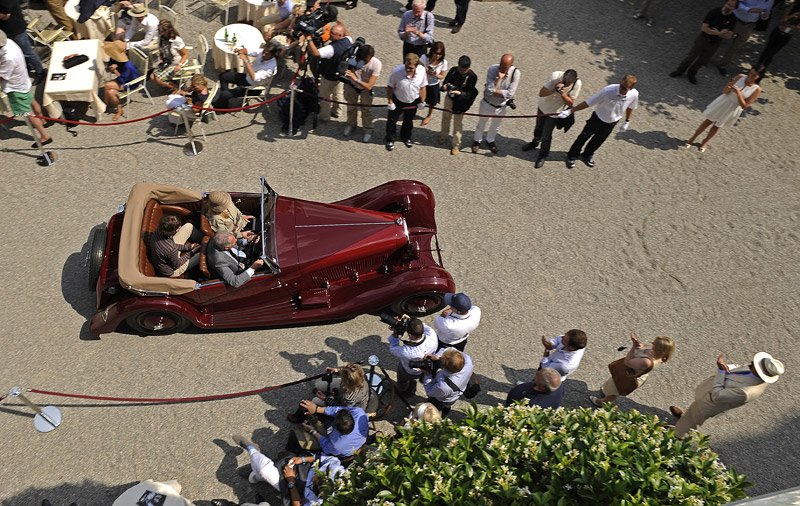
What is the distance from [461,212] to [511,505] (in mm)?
5641

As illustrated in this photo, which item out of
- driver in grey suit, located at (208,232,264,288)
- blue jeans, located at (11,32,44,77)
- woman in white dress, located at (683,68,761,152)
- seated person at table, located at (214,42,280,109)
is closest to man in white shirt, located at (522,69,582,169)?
woman in white dress, located at (683,68,761,152)

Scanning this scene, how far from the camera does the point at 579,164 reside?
9945mm

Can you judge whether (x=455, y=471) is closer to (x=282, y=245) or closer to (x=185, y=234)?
(x=282, y=245)

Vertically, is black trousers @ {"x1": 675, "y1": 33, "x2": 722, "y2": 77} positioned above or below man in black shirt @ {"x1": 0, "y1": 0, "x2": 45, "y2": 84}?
above

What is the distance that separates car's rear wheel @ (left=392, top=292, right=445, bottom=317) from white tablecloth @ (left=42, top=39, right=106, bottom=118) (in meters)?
6.20

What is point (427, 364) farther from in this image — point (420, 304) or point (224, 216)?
point (224, 216)

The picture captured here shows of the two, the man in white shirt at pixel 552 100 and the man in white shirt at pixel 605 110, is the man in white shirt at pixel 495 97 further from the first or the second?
the man in white shirt at pixel 605 110

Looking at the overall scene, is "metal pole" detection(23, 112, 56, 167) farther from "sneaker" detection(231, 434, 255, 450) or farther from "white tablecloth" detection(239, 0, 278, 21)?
"sneaker" detection(231, 434, 255, 450)

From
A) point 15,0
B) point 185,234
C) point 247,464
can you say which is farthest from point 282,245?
point 15,0

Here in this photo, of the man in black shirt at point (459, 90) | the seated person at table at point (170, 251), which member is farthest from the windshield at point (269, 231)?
the man in black shirt at point (459, 90)

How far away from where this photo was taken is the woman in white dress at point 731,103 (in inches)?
368

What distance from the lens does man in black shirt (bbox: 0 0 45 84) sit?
9062 mm

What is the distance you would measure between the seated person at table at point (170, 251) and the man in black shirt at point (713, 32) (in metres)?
10.3

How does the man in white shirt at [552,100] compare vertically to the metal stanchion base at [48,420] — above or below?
above
